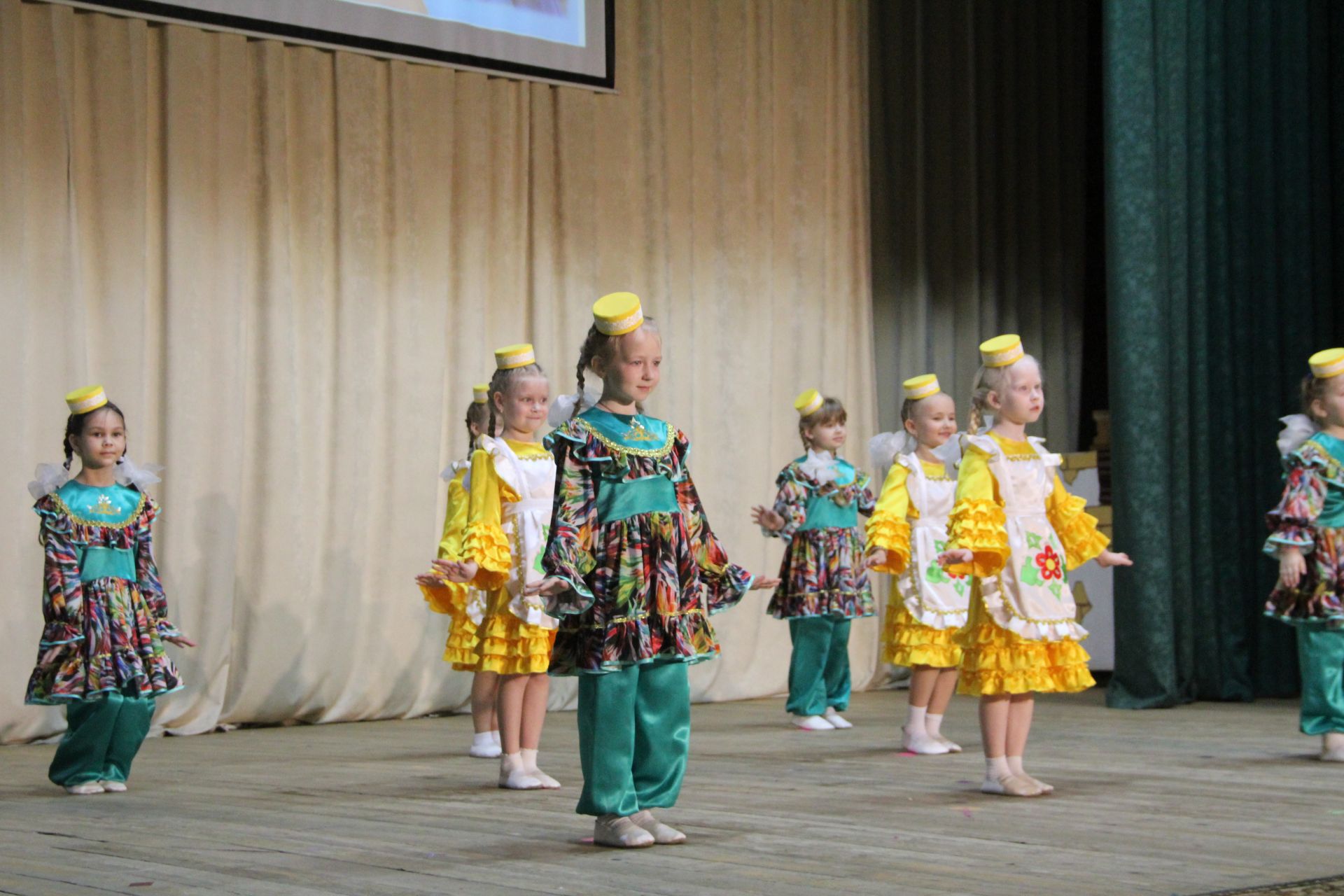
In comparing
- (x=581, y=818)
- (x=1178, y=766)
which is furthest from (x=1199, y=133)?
(x=581, y=818)

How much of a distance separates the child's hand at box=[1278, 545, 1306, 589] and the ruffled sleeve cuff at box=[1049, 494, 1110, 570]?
2.75 feet

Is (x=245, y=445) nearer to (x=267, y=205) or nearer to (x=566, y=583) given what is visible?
(x=267, y=205)

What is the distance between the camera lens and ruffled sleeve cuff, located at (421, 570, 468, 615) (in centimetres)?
430

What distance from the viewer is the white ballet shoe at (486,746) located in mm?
5125

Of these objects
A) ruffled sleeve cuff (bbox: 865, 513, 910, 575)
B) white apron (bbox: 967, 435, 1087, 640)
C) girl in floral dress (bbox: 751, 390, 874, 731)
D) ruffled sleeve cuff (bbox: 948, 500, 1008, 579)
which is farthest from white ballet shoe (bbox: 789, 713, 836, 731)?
ruffled sleeve cuff (bbox: 948, 500, 1008, 579)

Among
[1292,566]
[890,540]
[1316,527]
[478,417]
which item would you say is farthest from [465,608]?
[1316,527]

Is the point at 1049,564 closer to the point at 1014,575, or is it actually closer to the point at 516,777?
the point at 1014,575

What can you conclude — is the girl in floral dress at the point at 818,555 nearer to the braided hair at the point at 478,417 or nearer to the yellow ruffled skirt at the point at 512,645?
the braided hair at the point at 478,417

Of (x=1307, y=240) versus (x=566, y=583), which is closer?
(x=566, y=583)

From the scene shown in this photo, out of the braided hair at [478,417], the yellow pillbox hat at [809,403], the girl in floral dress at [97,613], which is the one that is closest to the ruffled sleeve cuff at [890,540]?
the yellow pillbox hat at [809,403]

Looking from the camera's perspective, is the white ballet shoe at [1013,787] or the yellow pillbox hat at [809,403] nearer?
the white ballet shoe at [1013,787]

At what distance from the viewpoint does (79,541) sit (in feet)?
14.3

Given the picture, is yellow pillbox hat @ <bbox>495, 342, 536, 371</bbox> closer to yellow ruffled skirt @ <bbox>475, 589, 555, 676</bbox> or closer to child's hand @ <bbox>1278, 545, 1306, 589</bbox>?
yellow ruffled skirt @ <bbox>475, 589, 555, 676</bbox>

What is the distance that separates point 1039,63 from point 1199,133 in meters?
2.29
